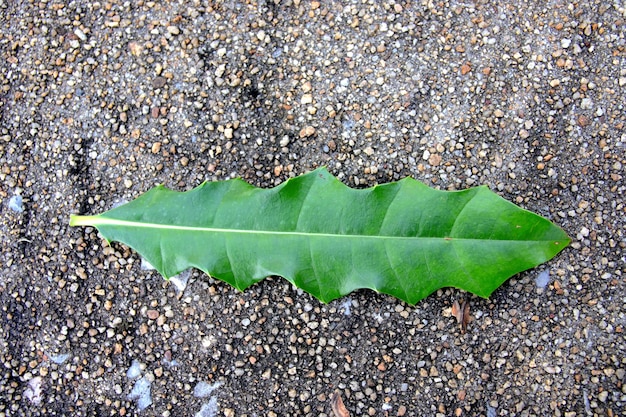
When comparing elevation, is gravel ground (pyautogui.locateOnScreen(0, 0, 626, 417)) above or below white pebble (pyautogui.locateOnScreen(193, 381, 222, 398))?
above

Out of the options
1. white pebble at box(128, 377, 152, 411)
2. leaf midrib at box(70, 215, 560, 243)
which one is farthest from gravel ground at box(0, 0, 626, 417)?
leaf midrib at box(70, 215, 560, 243)

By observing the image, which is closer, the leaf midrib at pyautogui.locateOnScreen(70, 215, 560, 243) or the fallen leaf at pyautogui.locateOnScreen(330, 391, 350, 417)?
the leaf midrib at pyautogui.locateOnScreen(70, 215, 560, 243)

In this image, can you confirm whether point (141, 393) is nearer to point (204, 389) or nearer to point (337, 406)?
point (204, 389)

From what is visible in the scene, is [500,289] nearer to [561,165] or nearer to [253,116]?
[561,165]

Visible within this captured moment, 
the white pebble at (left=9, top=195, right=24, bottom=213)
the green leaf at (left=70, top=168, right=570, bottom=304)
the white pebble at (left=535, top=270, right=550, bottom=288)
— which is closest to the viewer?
the green leaf at (left=70, top=168, right=570, bottom=304)

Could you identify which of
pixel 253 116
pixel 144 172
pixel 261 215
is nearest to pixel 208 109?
pixel 253 116

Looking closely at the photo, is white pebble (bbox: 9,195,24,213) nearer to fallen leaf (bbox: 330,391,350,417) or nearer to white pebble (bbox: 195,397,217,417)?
white pebble (bbox: 195,397,217,417)

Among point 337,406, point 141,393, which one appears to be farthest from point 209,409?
point 337,406

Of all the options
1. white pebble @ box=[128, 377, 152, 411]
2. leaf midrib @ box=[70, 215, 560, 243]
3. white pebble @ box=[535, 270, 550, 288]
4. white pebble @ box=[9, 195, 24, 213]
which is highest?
leaf midrib @ box=[70, 215, 560, 243]
